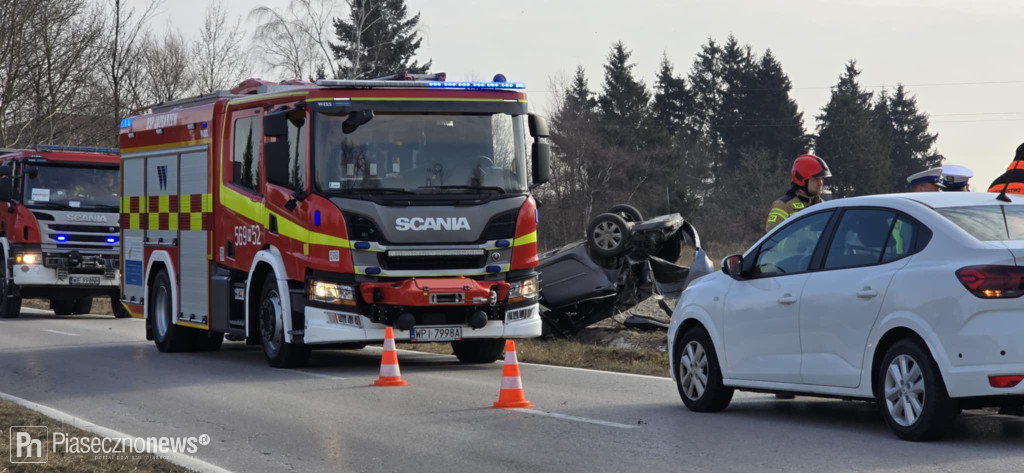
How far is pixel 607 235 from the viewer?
1698 centimetres

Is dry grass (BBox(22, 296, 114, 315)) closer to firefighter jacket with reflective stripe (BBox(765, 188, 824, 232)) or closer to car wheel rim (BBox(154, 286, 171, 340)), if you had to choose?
car wheel rim (BBox(154, 286, 171, 340))

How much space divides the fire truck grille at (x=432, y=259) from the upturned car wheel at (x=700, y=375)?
370 centimetres

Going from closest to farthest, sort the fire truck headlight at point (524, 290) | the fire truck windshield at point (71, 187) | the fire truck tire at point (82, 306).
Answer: the fire truck headlight at point (524, 290), the fire truck windshield at point (71, 187), the fire truck tire at point (82, 306)

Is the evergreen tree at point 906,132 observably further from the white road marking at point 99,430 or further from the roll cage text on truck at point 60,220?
the white road marking at point 99,430

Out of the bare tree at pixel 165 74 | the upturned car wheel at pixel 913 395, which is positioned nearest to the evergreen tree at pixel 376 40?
the bare tree at pixel 165 74

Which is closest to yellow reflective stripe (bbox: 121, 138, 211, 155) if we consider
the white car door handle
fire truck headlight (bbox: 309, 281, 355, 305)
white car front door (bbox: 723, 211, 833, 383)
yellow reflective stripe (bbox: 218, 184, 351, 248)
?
yellow reflective stripe (bbox: 218, 184, 351, 248)

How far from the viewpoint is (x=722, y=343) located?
9.61 metres

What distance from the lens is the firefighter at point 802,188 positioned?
11.2 m

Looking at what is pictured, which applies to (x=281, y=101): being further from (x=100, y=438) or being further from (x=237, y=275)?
(x=100, y=438)

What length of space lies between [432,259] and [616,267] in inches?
169

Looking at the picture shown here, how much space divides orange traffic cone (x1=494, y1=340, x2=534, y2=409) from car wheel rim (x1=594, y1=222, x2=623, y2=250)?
653 cm

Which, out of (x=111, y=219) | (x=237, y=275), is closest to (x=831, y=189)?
(x=111, y=219)

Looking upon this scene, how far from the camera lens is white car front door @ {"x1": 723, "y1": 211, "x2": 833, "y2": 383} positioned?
895cm

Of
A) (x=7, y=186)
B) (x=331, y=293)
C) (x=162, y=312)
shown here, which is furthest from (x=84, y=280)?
(x=331, y=293)
